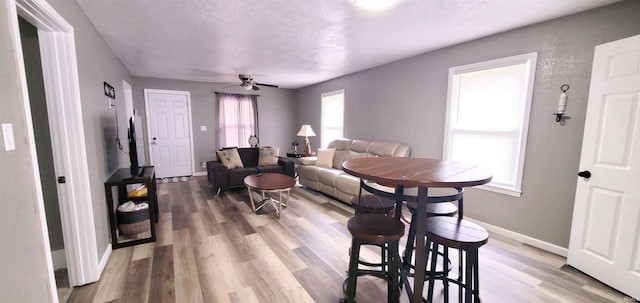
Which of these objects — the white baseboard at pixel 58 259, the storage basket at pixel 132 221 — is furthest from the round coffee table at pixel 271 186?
the white baseboard at pixel 58 259

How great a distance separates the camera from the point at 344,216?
11.4ft

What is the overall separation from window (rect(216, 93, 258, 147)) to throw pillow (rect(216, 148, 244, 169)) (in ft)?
5.44

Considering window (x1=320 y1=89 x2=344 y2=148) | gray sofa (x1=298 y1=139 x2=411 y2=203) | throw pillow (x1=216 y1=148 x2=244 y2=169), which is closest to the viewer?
gray sofa (x1=298 y1=139 x2=411 y2=203)

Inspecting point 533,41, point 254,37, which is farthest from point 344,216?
point 533,41

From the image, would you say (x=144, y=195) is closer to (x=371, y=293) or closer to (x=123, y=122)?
(x=123, y=122)

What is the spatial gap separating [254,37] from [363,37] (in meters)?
1.25

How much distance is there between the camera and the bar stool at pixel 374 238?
4.73 ft

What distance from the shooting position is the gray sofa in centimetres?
378

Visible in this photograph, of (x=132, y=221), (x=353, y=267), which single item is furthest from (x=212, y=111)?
(x=353, y=267)

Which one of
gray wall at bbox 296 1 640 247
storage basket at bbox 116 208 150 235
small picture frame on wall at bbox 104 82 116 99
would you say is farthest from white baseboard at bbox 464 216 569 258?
small picture frame on wall at bbox 104 82 116 99

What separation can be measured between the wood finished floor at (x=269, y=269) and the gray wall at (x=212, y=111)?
3.06 meters

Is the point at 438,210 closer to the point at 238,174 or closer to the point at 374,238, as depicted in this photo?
the point at 374,238

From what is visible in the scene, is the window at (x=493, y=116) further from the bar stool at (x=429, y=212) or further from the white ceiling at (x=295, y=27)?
the bar stool at (x=429, y=212)

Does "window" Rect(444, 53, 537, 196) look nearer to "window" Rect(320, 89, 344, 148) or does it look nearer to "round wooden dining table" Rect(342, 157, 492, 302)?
"round wooden dining table" Rect(342, 157, 492, 302)
